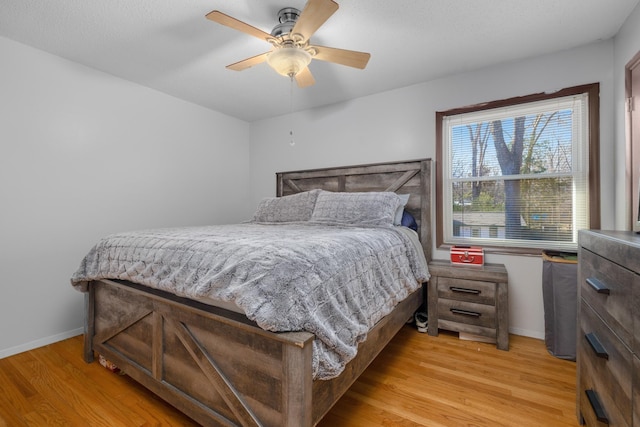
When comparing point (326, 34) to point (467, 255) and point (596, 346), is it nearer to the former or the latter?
point (467, 255)

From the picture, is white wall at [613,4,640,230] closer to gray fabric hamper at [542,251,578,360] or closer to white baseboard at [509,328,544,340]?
gray fabric hamper at [542,251,578,360]

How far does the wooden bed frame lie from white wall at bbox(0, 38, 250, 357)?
2.35 feet

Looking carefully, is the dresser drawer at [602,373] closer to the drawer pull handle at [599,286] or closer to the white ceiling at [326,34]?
the drawer pull handle at [599,286]

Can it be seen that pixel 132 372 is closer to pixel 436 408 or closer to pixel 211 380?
pixel 211 380

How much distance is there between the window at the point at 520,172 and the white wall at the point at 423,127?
0.09 m

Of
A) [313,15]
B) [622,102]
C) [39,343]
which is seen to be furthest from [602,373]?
[39,343]

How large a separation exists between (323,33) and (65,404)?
109 inches

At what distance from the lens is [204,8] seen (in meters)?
1.82

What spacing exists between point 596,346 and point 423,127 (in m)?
2.24

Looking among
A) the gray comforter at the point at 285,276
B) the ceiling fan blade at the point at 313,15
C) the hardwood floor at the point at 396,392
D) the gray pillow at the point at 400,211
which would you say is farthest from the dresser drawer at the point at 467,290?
the ceiling fan blade at the point at 313,15

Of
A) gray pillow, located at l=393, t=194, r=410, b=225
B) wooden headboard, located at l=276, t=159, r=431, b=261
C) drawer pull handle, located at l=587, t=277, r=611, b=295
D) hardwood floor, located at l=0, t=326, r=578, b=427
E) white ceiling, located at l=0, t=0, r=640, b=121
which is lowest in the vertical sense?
hardwood floor, located at l=0, t=326, r=578, b=427

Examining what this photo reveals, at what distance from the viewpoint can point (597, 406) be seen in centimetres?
113

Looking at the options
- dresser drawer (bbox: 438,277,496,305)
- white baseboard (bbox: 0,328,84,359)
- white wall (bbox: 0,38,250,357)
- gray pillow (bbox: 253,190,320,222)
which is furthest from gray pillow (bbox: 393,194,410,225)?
white baseboard (bbox: 0,328,84,359)

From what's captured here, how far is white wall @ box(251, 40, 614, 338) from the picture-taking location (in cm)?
221
